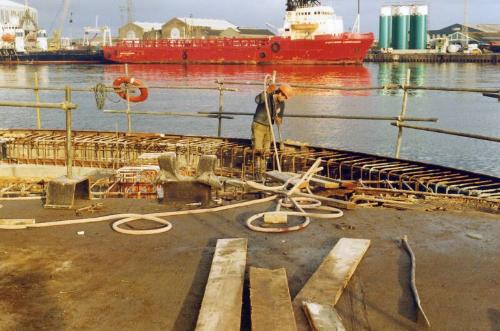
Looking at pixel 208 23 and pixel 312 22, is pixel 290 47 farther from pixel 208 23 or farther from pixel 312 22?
pixel 208 23

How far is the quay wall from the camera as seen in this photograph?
276ft

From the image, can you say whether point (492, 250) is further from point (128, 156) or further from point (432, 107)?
point (432, 107)

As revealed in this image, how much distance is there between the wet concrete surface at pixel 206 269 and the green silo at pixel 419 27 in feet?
343

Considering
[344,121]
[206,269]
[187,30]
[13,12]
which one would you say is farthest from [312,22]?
[13,12]

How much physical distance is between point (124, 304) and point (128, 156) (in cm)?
927

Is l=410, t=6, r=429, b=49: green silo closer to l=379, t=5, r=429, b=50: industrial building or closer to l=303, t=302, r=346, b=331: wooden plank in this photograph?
l=379, t=5, r=429, b=50: industrial building

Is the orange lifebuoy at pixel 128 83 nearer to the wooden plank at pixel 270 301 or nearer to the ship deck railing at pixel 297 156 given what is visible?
the ship deck railing at pixel 297 156

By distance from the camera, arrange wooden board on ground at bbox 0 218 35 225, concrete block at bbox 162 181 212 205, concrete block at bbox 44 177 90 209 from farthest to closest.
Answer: concrete block at bbox 162 181 212 205 < concrete block at bbox 44 177 90 209 < wooden board on ground at bbox 0 218 35 225

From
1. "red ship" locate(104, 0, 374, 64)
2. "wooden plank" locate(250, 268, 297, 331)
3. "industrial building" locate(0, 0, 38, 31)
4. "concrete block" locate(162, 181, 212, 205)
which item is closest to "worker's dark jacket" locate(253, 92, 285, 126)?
"concrete block" locate(162, 181, 212, 205)

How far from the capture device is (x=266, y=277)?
4191 millimetres

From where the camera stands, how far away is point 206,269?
15.1ft

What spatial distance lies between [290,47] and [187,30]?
38252mm

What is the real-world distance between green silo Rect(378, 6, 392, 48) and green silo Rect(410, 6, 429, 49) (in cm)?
484

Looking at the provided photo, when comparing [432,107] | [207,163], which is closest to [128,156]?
[207,163]
